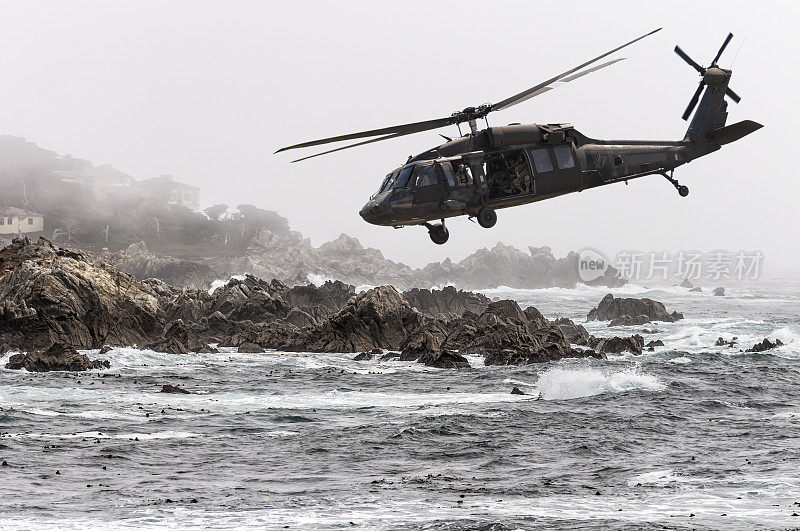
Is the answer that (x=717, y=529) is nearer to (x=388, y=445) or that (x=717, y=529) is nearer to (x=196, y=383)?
(x=388, y=445)

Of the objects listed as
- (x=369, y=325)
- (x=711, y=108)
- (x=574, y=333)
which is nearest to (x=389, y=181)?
(x=711, y=108)

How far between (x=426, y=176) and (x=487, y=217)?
1.73 m

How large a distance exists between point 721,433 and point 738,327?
37.4 m

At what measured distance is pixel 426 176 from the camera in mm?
21438

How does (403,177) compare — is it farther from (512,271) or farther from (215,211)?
(215,211)

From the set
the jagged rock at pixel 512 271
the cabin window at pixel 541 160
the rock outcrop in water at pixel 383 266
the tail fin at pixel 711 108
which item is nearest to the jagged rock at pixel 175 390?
the cabin window at pixel 541 160

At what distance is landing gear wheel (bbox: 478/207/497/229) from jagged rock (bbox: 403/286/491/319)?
1609 inches

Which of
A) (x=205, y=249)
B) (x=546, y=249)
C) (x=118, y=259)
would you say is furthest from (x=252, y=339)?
(x=546, y=249)

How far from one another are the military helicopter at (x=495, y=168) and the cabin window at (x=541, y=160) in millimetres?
24

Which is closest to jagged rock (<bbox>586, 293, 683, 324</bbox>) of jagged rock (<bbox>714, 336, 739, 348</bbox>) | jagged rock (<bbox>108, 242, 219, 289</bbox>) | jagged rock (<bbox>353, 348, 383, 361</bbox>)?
jagged rock (<bbox>714, 336, 739, 348</bbox>)

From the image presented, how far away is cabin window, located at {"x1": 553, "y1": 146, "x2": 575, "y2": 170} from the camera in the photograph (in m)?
22.7

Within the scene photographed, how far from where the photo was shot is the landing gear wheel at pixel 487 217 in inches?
830

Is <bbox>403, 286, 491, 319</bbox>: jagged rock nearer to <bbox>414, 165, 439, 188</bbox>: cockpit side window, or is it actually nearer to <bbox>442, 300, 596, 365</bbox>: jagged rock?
<bbox>442, 300, 596, 365</bbox>: jagged rock

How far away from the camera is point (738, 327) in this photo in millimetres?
62188
